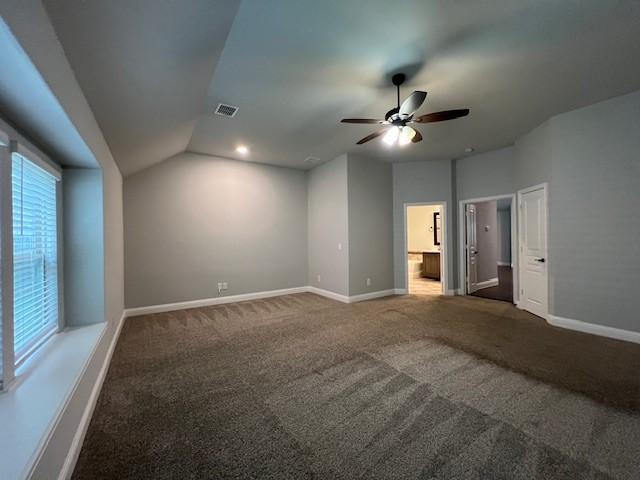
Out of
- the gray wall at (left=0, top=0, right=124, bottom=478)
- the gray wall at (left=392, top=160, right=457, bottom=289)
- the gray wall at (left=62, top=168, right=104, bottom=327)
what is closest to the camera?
the gray wall at (left=0, top=0, right=124, bottom=478)

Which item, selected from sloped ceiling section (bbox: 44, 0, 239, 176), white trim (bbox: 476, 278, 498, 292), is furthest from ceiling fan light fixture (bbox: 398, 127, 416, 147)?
white trim (bbox: 476, 278, 498, 292)

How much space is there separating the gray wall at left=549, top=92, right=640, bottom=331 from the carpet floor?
1.62 feet

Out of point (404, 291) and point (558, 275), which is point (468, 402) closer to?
point (558, 275)

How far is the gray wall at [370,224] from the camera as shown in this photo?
5.20 metres

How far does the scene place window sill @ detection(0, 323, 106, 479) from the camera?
1073 mm

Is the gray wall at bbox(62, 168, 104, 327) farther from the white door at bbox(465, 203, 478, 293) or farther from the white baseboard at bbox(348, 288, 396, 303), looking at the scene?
the white door at bbox(465, 203, 478, 293)

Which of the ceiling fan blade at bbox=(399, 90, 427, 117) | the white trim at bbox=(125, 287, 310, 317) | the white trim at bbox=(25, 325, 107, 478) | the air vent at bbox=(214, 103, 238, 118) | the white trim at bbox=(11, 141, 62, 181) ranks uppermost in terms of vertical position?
the air vent at bbox=(214, 103, 238, 118)

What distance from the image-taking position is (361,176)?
534cm

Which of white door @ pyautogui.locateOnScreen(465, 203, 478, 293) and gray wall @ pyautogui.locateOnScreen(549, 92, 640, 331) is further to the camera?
white door @ pyautogui.locateOnScreen(465, 203, 478, 293)

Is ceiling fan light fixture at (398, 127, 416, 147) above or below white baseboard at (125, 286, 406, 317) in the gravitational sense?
above

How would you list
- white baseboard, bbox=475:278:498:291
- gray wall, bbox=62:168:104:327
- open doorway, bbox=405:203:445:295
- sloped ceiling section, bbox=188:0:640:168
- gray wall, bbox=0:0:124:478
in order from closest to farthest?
gray wall, bbox=0:0:124:478
sloped ceiling section, bbox=188:0:640:168
gray wall, bbox=62:168:104:327
white baseboard, bbox=475:278:498:291
open doorway, bbox=405:203:445:295

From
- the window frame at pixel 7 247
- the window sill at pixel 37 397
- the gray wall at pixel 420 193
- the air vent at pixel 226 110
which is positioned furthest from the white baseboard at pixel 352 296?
the window frame at pixel 7 247

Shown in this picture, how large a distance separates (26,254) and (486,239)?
774cm

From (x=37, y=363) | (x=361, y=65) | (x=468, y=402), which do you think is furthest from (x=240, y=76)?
(x=468, y=402)
